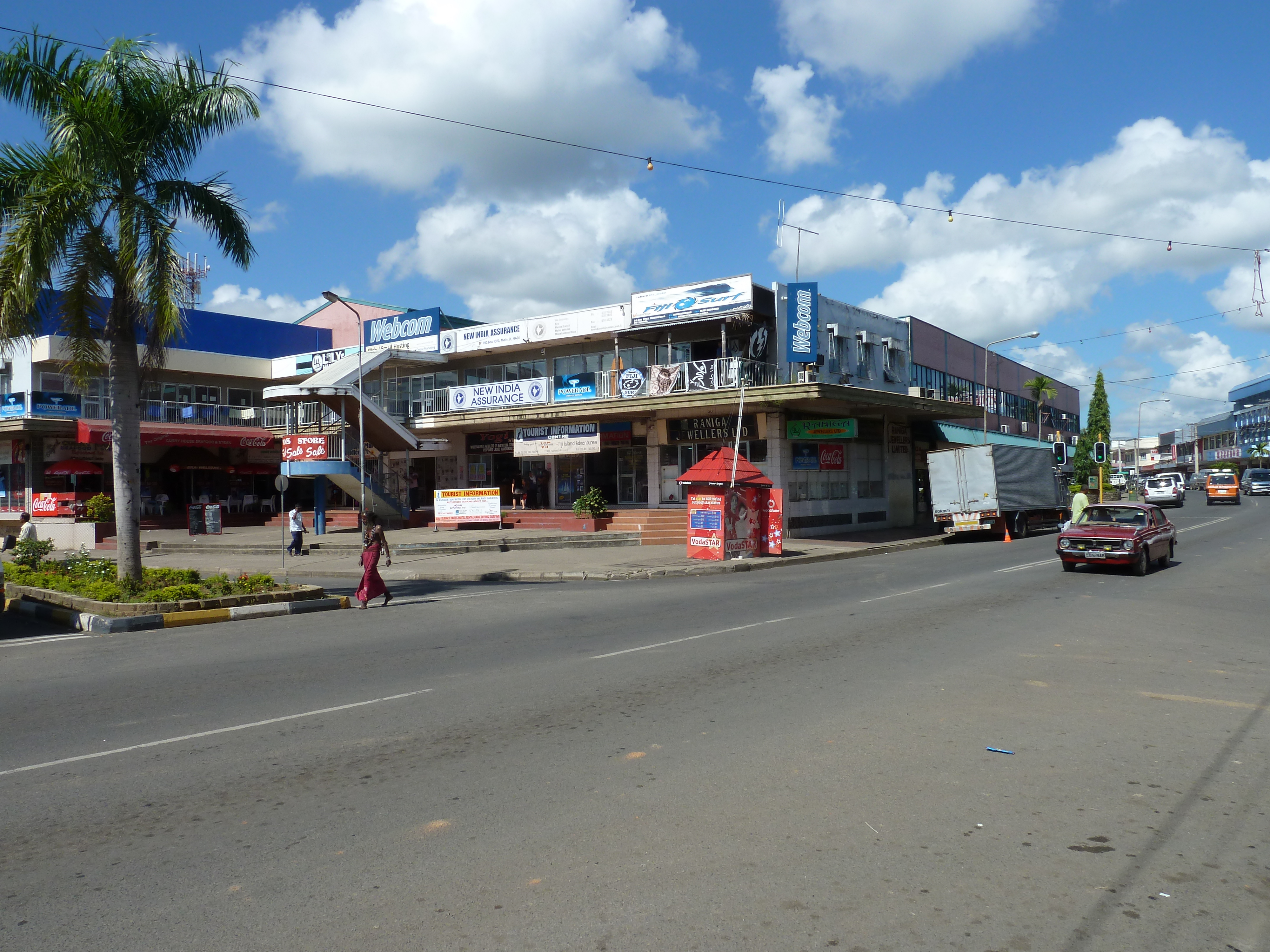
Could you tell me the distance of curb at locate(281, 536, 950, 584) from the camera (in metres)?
20.4

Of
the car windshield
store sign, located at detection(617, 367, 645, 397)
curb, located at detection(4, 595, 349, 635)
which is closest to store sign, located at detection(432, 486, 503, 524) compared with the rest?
store sign, located at detection(617, 367, 645, 397)

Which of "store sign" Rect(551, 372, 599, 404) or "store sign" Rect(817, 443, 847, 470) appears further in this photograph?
"store sign" Rect(551, 372, 599, 404)

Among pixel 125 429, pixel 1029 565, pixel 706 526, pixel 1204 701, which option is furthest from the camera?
pixel 706 526

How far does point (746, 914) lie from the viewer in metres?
3.83

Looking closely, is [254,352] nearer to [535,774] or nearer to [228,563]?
[228,563]

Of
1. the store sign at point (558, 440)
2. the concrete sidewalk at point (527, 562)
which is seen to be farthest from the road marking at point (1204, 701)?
the store sign at point (558, 440)

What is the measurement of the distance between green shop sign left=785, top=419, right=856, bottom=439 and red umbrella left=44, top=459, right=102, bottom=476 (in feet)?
88.9

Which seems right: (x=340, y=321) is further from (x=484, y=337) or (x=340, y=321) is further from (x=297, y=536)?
(x=297, y=536)

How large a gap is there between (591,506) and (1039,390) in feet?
137

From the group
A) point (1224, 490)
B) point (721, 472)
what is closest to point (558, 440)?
point (721, 472)

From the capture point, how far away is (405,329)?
124 feet

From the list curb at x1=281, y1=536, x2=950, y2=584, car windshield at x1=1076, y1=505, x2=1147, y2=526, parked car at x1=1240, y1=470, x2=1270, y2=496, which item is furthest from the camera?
parked car at x1=1240, y1=470, x2=1270, y2=496

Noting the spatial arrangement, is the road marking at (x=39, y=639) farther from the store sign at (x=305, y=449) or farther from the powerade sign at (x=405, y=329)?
the powerade sign at (x=405, y=329)

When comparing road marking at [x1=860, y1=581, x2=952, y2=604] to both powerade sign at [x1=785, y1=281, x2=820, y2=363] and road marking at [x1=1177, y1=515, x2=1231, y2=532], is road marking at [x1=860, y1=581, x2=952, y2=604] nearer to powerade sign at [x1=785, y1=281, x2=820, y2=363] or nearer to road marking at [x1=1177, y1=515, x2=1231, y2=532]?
powerade sign at [x1=785, y1=281, x2=820, y2=363]
